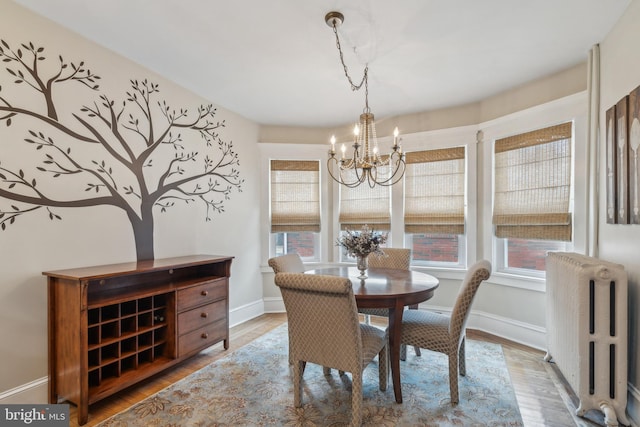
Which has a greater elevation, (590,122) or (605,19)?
(605,19)

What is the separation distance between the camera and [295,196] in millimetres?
4422

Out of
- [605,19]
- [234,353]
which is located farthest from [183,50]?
[605,19]

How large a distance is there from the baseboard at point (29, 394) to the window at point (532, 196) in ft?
13.6

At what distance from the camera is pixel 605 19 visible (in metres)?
2.12

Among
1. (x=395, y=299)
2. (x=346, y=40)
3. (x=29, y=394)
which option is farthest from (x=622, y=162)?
(x=29, y=394)

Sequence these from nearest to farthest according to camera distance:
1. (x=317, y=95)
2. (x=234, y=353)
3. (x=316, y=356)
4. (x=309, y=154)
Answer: (x=316, y=356)
(x=234, y=353)
(x=317, y=95)
(x=309, y=154)

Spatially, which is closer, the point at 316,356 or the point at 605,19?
the point at 316,356

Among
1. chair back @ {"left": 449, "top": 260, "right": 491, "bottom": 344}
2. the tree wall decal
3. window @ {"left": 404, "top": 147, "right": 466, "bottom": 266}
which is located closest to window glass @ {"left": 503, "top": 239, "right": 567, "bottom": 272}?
window @ {"left": 404, "top": 147, "right": 466, "bottom": 266}

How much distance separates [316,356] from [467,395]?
1.21m

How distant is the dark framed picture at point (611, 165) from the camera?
2.14 metres

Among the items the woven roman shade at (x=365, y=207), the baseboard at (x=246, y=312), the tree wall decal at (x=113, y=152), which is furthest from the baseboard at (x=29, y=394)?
the woven roman shade at (x=365, y=207)

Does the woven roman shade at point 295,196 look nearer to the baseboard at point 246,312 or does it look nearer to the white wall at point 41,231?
the baseboard at point 246,312

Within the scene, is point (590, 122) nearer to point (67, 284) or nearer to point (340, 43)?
point (340, 43)

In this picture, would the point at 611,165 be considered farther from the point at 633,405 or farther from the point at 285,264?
the point at 285,264
